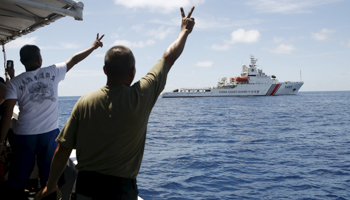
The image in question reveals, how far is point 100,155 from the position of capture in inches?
54.0

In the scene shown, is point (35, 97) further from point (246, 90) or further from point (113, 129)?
point (246, 90)

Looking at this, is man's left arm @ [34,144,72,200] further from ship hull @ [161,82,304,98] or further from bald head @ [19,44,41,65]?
ship hull @ [161,82,304,98]

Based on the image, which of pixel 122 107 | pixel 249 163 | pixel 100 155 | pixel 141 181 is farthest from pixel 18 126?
pixel 249 163

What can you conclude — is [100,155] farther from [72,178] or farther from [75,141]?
[72,178]

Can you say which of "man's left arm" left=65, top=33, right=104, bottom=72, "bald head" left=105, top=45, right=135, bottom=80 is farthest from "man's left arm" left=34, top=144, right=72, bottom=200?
"man's left arm" left=65, top=33, right=104, bottom=72

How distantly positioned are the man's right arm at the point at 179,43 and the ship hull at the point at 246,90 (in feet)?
221

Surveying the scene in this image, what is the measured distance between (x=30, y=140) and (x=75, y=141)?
1.07 m

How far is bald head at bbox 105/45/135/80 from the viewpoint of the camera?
139 cm

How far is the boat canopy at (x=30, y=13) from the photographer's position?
2.50 metres

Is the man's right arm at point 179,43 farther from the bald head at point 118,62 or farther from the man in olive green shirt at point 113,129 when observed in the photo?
the bald head at point 118,62

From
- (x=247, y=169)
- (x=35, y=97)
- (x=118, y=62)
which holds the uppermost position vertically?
(x=118, y=62)

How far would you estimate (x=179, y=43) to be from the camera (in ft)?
5.15

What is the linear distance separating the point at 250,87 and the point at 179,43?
2675 inches

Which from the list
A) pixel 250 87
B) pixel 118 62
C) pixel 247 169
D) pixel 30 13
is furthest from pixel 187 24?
pixel 250 87
